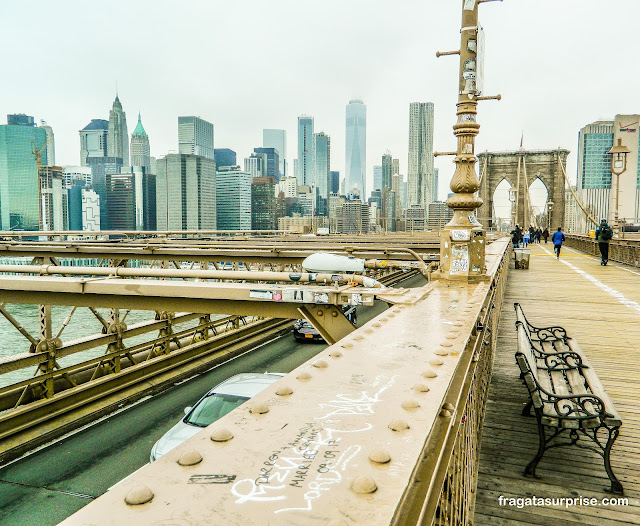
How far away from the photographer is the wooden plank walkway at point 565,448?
361 centimetres

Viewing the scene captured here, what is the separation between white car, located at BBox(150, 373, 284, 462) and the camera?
8133 millimetres

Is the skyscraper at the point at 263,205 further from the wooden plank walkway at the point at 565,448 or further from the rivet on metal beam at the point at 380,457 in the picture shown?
the rivet on metal beam at the point at 380,457

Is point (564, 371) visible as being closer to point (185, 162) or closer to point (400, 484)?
point (400, 484)

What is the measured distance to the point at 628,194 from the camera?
76.6 m

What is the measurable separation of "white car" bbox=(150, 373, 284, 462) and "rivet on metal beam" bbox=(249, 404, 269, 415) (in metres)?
6.79

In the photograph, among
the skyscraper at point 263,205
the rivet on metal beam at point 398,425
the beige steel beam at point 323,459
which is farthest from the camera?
the skyscraper at point 263,205

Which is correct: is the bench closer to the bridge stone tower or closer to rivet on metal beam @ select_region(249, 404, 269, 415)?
rivet on metal beam @ select_region(249, 404, 269, 415)

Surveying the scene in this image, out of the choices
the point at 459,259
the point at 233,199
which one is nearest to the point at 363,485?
the point at 459,259

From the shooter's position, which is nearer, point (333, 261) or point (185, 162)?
point (333, 261)

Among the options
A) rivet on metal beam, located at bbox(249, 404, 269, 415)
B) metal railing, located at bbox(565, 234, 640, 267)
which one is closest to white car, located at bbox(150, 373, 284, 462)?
rivet on metal beam, located at bbox(249, 404, 269, 415)

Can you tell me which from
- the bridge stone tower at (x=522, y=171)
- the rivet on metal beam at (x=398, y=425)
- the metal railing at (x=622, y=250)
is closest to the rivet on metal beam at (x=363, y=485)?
the rivet on metal beam at (x=398, y=425)

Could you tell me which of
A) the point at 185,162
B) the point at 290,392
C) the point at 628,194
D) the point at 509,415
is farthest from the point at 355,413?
the point at 185,162

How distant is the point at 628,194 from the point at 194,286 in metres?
88.8

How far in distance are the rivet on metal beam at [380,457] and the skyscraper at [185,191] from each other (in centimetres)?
13263
